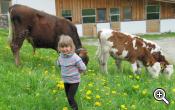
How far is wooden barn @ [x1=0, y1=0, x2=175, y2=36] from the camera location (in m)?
43.6

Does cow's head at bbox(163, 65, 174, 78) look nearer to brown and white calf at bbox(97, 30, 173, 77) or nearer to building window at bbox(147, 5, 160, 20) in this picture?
brown and white calf at bbox(97, 30, 173, 77)

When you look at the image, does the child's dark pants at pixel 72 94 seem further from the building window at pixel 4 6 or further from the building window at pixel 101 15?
the building window at pixel 101 15

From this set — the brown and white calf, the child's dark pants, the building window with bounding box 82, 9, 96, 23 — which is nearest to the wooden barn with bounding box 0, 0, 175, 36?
the building window with bounding box 82, 9, 96, 23

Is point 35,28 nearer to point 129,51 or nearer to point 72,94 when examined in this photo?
point 129,51

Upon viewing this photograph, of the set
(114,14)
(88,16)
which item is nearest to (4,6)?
(88,16)

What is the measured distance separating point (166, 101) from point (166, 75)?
5008 millimetres

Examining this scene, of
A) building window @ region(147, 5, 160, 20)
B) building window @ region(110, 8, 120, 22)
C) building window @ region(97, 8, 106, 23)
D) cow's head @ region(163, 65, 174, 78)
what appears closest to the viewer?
cow's head @ region(163, 65, 174, 78)

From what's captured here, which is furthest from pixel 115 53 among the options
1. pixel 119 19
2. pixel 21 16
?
pixel 119 19

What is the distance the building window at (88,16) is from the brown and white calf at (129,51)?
30.7 m

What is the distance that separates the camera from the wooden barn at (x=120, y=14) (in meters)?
44.3

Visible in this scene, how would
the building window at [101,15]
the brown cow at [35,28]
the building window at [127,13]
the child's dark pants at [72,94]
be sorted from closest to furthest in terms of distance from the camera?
the child's dark pants at [72,94]
the brown cow at [35,28]
the building window at [101,15]
the building window at [127,13]

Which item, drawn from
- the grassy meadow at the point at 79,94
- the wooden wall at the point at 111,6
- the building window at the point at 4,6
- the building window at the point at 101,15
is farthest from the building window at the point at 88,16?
the grassy meadow at the point at 79,94

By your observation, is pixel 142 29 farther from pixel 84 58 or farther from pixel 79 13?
pixel 84 58

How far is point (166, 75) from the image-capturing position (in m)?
14.1
